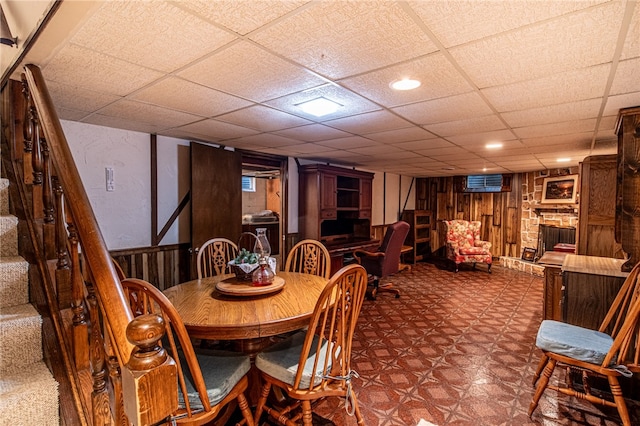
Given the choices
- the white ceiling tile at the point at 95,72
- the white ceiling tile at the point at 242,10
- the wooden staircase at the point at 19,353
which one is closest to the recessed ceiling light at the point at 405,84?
the white ceiling tile at the point at 242,10

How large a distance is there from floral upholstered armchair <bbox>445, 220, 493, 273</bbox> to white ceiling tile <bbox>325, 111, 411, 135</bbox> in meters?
4.35

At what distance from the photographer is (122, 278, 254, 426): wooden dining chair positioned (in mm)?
1311

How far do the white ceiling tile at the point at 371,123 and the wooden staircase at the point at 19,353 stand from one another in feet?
7.18

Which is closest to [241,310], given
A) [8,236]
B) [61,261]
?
[61,261]

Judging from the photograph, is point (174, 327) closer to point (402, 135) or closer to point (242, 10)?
point (242, 10)

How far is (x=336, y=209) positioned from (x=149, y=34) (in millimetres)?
3789

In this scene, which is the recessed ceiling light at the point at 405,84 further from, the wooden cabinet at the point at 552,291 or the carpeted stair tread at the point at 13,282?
the wooden cabinet at the point at 552,291

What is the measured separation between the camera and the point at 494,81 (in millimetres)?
1752

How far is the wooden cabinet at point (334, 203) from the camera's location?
4.59 metres

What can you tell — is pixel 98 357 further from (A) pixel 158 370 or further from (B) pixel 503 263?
(B) pixel 503 263

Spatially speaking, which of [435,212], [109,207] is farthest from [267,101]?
[435,212]

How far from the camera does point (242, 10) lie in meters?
1.12

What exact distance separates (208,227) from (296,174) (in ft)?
5.69

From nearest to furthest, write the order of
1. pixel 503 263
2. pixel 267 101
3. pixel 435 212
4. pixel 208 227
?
pixel 267 101
pixel 208 227
pixel 503 263
pixel 435 212
